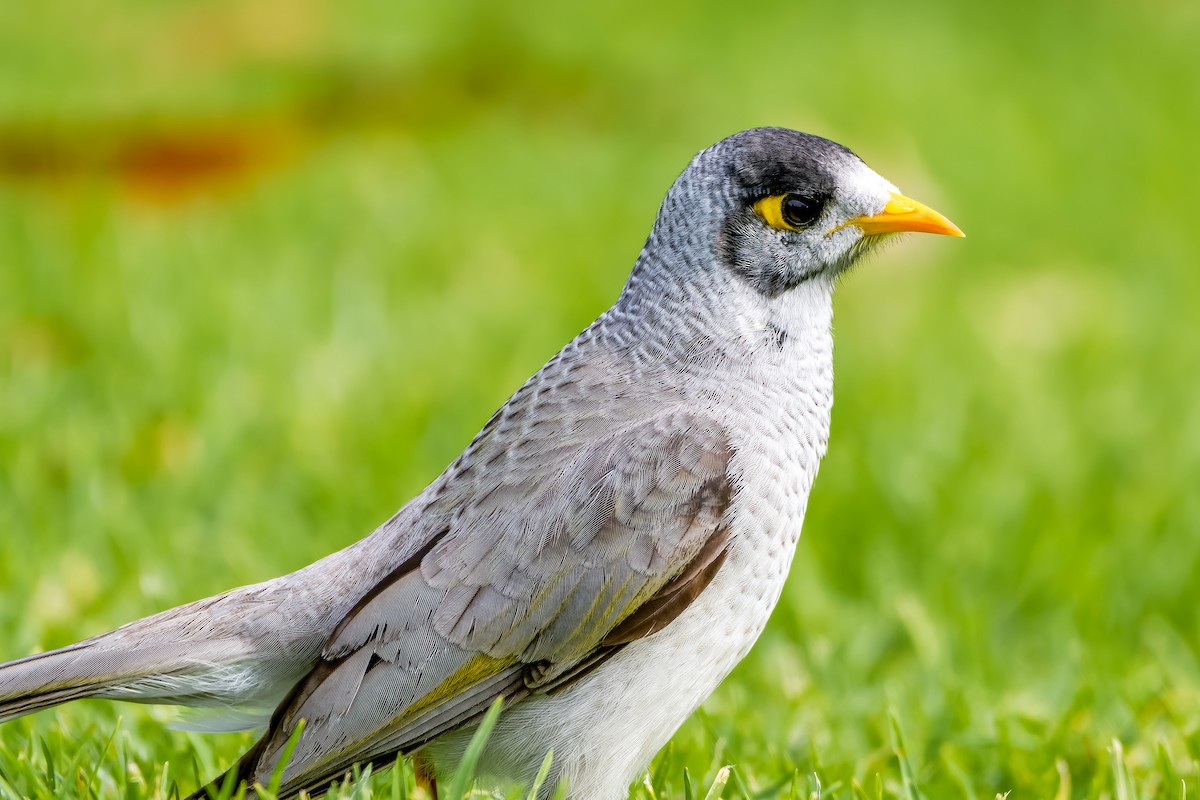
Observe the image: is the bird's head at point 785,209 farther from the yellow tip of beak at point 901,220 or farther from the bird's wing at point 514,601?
the bird's wing at point 514,601

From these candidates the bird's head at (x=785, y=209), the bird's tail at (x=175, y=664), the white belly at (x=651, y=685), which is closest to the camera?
the bird's tail at (x=175, y=664)

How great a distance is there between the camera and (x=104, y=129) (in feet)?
29.8

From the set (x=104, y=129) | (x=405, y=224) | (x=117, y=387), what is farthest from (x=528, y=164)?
(x=117, y=387)

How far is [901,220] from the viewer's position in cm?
376

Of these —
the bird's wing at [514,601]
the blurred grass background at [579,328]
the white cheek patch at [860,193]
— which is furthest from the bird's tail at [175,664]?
the white cheek patch at [860,193]

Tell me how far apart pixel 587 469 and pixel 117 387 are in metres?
3.19

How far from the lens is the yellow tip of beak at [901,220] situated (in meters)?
3.76

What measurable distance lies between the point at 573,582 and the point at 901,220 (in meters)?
1.22

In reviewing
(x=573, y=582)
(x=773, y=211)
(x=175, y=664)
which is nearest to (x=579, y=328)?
(x=773, y=211)

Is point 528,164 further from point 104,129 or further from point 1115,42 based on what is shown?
point 1115,42

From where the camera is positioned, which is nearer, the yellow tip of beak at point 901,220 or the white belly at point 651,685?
the white belly at point 651,685

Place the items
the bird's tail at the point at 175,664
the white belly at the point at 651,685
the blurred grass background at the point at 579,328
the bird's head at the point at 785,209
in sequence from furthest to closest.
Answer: the blurred grass background at the point at 579,328 → the bird's head at the point at 785,209 → the white belly at the point at 651,685 → the bird's tail at the point at 175,664

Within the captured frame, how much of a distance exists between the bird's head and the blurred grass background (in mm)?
1195

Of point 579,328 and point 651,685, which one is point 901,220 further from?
point 579,328
